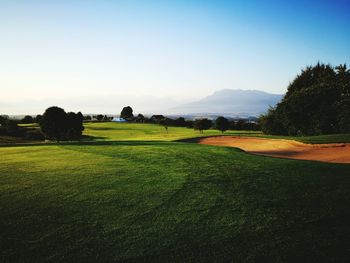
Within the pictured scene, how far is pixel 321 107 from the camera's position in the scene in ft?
137

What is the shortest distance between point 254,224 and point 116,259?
9.63 feet

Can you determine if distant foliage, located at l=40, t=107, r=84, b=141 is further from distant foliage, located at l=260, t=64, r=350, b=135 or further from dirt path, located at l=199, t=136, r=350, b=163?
distant foliage, located at l=260, t=64, r=350, b=135

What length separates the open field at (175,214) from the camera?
527 centimetres

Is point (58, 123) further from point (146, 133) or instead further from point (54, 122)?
point (146, 133)

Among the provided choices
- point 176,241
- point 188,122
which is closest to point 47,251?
point 176,241

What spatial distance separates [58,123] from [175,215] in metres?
25.2

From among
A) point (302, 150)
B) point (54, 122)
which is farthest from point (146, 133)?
point (302, 150)

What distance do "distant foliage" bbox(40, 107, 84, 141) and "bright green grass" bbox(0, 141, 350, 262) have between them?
18600 mm

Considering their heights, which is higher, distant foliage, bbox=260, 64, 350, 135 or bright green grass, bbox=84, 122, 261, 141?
distant foliage, bbox=260, 64, 350, 135

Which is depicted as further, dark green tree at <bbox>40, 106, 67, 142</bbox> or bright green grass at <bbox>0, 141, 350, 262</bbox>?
dark green tree at <bbox>40, 106, 67, 142</bbox>

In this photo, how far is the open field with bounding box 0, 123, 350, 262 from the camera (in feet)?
17.3

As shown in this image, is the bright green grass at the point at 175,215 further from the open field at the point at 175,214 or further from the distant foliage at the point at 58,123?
the distant foliage at the point at 58,123

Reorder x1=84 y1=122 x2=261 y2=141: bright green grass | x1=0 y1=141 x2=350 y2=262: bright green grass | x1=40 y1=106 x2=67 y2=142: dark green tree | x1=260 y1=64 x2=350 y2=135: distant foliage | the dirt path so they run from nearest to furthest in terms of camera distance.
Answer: x1=0 y1=141 x2=350 y2=262: bright green grass
the dirt path
x1=40 y1=106 x2=67 y2=142: dark green tree
x1=260 y1=64 x2=350 y2=135: distant foliage
x1=84 y1=122 x2=261 y2=141: bright green grass

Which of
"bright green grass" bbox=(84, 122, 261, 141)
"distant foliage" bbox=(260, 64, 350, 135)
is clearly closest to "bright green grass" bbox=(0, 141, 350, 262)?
"bright green grass" bbox=(84, 122, 261, 141)
